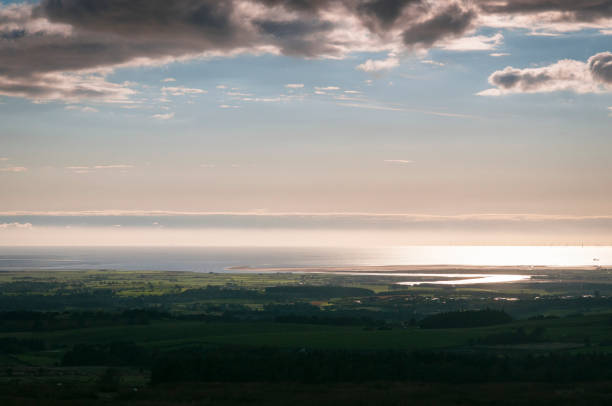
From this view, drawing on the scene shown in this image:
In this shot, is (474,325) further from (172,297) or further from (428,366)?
(172,297)

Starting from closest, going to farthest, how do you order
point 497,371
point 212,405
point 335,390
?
1. point 212,405
2. point 335,390
3. point 497,371

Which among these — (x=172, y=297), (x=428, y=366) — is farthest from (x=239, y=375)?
(x=172, y=297)

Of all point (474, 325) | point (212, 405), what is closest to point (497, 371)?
point (212, 405)

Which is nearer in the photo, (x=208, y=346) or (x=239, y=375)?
(x=239, y=375)

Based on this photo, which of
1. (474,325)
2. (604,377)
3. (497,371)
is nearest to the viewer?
(604,377)

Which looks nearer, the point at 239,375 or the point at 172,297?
the point at 239,375

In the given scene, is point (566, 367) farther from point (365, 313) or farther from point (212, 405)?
point (365, 313)
